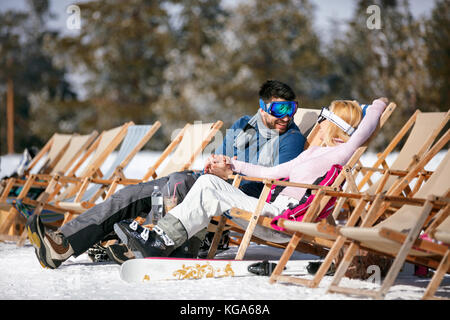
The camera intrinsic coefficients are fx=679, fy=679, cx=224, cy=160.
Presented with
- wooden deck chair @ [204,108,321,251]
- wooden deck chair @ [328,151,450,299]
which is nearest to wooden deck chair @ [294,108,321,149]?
wooden deck chair @ [204,108,321,251]

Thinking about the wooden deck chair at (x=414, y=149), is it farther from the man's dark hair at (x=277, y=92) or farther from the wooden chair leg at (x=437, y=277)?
the wooden chair leg at (x=437, y=277)

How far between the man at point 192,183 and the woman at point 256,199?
15cm

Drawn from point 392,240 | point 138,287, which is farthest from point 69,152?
point 392,240

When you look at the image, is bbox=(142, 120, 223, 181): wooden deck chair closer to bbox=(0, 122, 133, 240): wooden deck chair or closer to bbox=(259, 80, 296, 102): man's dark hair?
bbox=(0, 122, 133, 240): wooden deck chair

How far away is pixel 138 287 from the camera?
3113 mm

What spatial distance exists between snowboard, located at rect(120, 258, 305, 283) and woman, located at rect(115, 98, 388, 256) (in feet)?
0.25

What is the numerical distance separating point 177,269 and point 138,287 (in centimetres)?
26

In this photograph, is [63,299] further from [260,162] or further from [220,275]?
[260,162]

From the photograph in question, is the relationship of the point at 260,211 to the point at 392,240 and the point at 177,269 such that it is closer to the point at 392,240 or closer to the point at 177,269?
the point at 177,269

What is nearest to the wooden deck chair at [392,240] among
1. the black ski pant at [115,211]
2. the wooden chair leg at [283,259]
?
the wooden chair leg at [283,259]

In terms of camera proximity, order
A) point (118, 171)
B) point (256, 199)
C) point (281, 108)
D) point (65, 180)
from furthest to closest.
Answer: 1. point (65, 180)
2. point (118, 171)
3. point (281, 108)
4. point (256, 199)

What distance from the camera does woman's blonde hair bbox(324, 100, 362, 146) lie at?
146 inches

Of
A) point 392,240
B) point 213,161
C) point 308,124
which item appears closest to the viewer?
point 392,240
